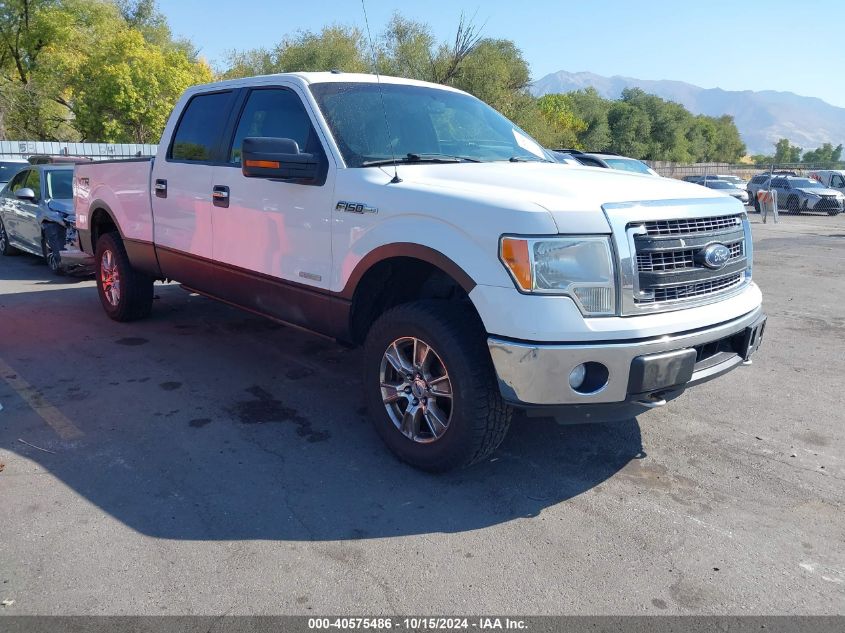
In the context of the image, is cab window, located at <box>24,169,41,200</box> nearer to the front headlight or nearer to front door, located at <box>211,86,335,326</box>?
front door, located at <box>211,86,335,326</box>

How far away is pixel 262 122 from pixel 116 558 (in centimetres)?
305

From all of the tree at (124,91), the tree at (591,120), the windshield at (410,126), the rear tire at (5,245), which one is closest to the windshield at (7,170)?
the rear tire at (5,245)

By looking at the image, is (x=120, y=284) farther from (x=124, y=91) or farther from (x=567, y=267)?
(x=124, y=91)

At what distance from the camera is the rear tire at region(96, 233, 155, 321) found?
6570 mm

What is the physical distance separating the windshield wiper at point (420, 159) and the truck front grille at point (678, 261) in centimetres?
140

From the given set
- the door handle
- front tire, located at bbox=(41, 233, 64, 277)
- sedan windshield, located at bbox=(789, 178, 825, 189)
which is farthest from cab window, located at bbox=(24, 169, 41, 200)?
sedan windshield, located at bbox=(789, 178, 825, 189)

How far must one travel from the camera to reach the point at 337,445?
163 inches

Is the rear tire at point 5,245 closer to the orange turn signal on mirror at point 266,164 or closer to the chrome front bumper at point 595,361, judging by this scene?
the orange turn signal on mirror at point 266,164

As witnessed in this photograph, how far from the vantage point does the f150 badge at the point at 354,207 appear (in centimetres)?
387

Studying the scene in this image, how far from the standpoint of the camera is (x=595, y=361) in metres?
3.12

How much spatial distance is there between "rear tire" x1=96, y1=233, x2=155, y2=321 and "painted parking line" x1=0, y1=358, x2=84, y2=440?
1338 mm

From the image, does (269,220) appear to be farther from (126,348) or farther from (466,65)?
(466,65)

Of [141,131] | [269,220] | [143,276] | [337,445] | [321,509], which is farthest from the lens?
[141,131]

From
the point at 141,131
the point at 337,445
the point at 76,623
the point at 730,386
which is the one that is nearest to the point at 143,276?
the point at 337,445
